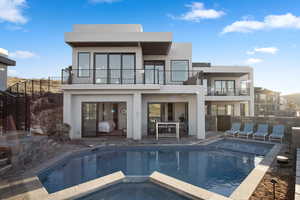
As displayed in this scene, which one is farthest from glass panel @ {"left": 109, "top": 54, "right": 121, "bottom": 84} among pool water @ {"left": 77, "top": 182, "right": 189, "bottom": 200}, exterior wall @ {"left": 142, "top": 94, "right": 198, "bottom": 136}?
pool water @ {"left": 77, "top": 182, "right": 189, "bottom": 200}

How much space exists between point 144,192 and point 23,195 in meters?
3.39

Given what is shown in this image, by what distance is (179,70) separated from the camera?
15.4 m

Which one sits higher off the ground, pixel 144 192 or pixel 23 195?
pixel 23 195

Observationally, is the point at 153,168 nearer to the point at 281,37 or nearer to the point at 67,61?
the point at 67,61

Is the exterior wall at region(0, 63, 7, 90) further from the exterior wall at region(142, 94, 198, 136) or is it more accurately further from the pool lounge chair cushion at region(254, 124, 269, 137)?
the pool lounge chair cushion at region(254, 124, 269, 137)

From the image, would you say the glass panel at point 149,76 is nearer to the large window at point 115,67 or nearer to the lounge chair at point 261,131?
the large window at point 115,67

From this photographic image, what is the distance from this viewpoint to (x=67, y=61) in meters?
16.2

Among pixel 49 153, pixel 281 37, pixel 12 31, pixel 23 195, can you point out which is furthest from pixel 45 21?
pixel 281 37

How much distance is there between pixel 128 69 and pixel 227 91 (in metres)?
13.5

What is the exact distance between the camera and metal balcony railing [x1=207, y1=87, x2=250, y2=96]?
19469 millimetres

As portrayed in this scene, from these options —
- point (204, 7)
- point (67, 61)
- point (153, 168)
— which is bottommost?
point (153, 168)

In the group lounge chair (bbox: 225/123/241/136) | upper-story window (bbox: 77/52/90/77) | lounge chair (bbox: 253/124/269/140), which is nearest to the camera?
lounge chair (bbox: 253/124/269/140)

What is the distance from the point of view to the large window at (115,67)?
42.5 ft

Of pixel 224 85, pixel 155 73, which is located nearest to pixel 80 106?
pixel 155 73
